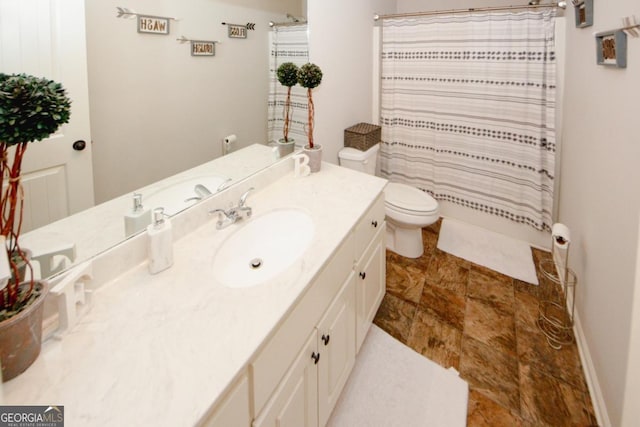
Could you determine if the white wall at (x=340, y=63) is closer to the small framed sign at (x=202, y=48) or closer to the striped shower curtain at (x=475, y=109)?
the striped shower curtain at (x=475, y=109)

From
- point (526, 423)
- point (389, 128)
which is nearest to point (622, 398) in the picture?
point (526, 423)

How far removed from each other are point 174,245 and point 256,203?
1.52 feet

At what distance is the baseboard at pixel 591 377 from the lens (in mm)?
1494

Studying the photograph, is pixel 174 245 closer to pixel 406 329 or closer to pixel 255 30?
pixel 255 30

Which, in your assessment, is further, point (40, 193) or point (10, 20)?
point (40, 193)

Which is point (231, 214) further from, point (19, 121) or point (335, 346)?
point (19, 121)

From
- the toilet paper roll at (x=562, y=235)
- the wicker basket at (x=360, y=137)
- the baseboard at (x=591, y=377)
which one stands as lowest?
the baseboard at (x=591, y=377)

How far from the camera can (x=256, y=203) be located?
1.64 m

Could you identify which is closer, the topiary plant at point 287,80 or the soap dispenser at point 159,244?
the soap dispenser at point 159,244

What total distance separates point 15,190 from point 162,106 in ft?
1.89

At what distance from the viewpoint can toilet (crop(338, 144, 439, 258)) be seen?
2586 millimetres

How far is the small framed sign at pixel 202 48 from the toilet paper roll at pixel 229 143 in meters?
0.32

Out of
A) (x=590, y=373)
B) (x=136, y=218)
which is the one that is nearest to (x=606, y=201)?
(x=590, y=373)

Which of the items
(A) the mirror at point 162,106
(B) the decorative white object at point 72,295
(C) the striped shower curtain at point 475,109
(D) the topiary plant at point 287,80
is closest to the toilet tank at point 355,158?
(C) the striped shower curtain at point 475,109
